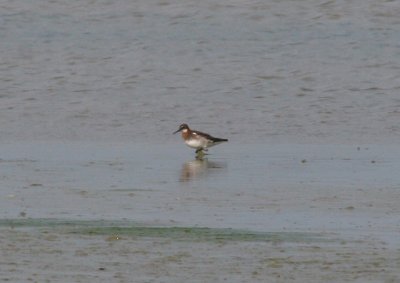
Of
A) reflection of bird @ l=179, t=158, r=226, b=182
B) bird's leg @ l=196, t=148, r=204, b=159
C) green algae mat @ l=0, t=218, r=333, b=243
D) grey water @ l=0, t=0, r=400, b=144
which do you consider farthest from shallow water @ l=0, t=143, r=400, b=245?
grey water @ l=0, t=0, r=400, b=144

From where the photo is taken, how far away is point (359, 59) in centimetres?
2788

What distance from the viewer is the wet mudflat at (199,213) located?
941 cm

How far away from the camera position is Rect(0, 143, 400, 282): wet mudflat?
30.9ft

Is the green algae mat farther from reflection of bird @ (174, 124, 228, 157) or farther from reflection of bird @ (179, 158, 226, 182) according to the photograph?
reflection of bird @ (174, 124, 228, 157)

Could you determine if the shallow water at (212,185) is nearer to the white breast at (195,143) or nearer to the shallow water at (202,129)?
the shallow water at (202,129)

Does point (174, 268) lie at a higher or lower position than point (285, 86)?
higher

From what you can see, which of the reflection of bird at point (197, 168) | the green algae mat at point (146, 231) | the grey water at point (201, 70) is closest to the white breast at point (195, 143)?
the reflection of bird at point (197, 168)

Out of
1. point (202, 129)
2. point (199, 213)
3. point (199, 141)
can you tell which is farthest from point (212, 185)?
point (202, 129)

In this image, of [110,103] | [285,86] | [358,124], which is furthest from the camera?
[285,86]

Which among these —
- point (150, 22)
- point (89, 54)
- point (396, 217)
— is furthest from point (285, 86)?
point (396, 217)

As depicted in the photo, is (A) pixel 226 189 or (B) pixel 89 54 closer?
(A) pixel 226 189

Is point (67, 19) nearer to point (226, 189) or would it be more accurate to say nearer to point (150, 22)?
point (150, 22)

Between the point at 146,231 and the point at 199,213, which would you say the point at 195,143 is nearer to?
the point at 199,213

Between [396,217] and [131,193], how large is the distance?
287 centimetres
